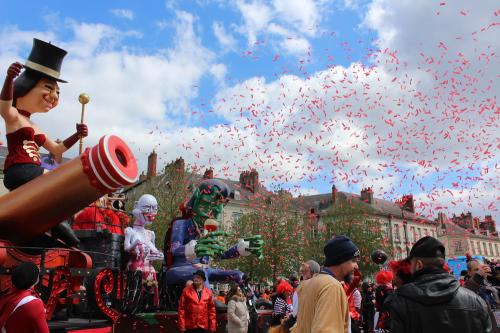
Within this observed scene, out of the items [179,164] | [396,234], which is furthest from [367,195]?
[179,164]

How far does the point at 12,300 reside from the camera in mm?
3174

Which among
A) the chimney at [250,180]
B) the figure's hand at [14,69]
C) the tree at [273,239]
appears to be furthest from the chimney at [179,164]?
the chimney at [250,180]

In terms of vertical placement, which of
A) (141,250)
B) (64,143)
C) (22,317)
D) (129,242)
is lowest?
(22,317)

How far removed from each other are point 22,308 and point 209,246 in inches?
176

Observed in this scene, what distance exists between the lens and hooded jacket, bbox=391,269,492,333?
2.59 meters

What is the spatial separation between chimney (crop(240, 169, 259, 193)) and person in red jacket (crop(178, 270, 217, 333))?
38.0 metres

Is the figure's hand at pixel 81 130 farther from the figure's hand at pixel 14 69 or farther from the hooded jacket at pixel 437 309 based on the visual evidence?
the hooded jacket at pixel 437 309

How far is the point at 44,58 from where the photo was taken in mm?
5371

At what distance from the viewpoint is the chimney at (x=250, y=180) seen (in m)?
45.9

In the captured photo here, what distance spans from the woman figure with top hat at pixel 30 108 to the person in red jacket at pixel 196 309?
7.31 ft

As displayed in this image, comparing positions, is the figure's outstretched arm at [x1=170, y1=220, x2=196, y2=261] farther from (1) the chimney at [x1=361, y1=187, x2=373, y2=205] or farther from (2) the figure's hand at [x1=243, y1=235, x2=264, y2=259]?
(1) the chimney at [x1=361, y1=187, x2=373, y2=205]

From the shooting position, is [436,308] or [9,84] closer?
[436,308]

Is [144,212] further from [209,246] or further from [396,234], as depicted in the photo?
[396,234]

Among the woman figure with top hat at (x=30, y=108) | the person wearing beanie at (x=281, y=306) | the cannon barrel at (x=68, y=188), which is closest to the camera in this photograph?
the cannon barrel at (x=68, y=188)
